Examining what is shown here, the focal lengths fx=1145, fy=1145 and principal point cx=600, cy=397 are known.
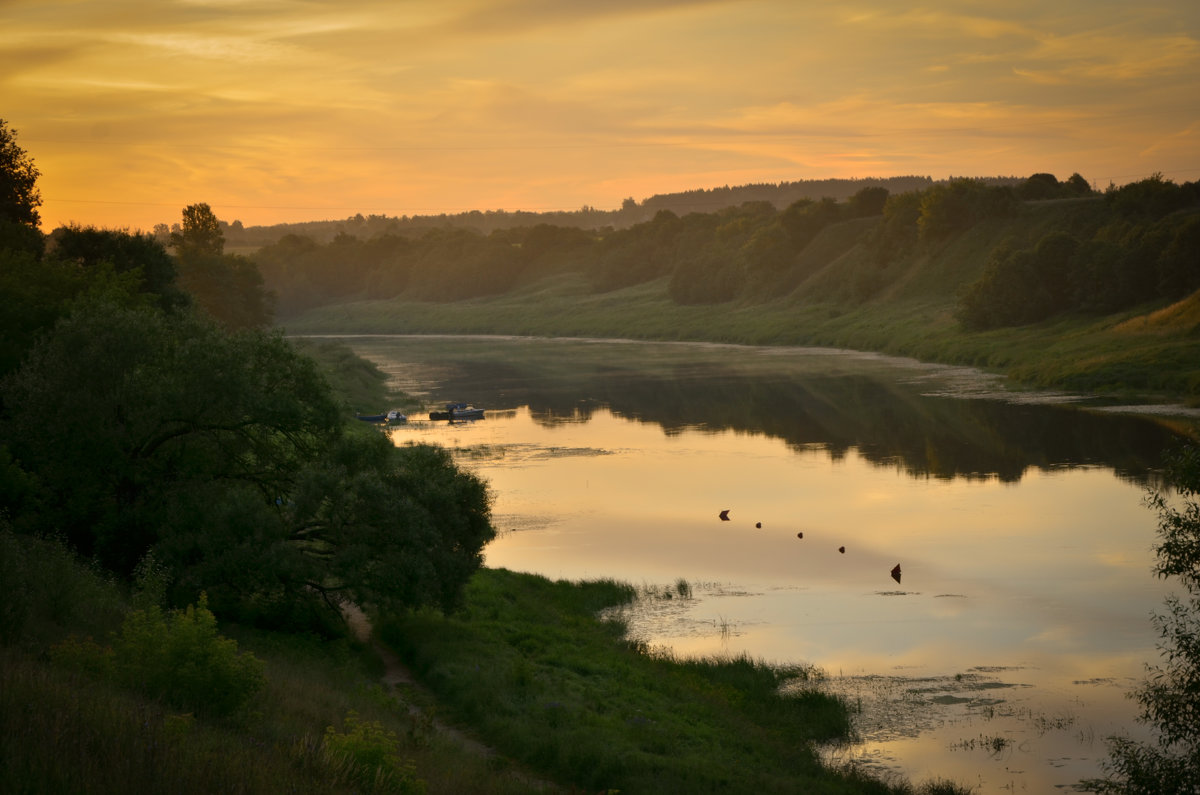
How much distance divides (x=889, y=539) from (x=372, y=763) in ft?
101

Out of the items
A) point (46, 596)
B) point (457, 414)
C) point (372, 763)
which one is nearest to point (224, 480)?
point (46, 596)

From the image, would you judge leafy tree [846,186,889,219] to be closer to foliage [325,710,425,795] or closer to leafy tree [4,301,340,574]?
leafy tree [4,301,340,574]

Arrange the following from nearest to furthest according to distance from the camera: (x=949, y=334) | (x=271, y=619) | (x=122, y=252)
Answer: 1. (x=271, y=619)
2. (x=122, y=252)
3. (x=949, y=334)

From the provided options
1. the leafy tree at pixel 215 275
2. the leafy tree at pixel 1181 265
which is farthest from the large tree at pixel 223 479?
the leafy tree at pixel 1181 265

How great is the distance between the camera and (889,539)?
4300 centimetres

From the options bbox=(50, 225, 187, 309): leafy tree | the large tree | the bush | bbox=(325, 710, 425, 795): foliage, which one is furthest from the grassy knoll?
bbox=(50, 225, 187, 309): leafy tree

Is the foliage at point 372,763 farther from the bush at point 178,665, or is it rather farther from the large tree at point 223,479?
the large tree at point 223,479

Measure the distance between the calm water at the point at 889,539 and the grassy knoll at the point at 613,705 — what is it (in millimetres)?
1667

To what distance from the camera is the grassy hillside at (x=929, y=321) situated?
81.0 meters

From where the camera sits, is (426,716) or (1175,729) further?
(426,716)

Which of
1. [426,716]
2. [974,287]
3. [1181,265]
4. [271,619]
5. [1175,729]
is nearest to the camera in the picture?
[1175,729]

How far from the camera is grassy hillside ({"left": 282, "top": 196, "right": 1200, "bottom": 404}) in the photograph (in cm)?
8100

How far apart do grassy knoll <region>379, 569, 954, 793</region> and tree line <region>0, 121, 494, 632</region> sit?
69.7 inches

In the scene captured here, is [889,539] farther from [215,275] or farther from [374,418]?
[215,275]
